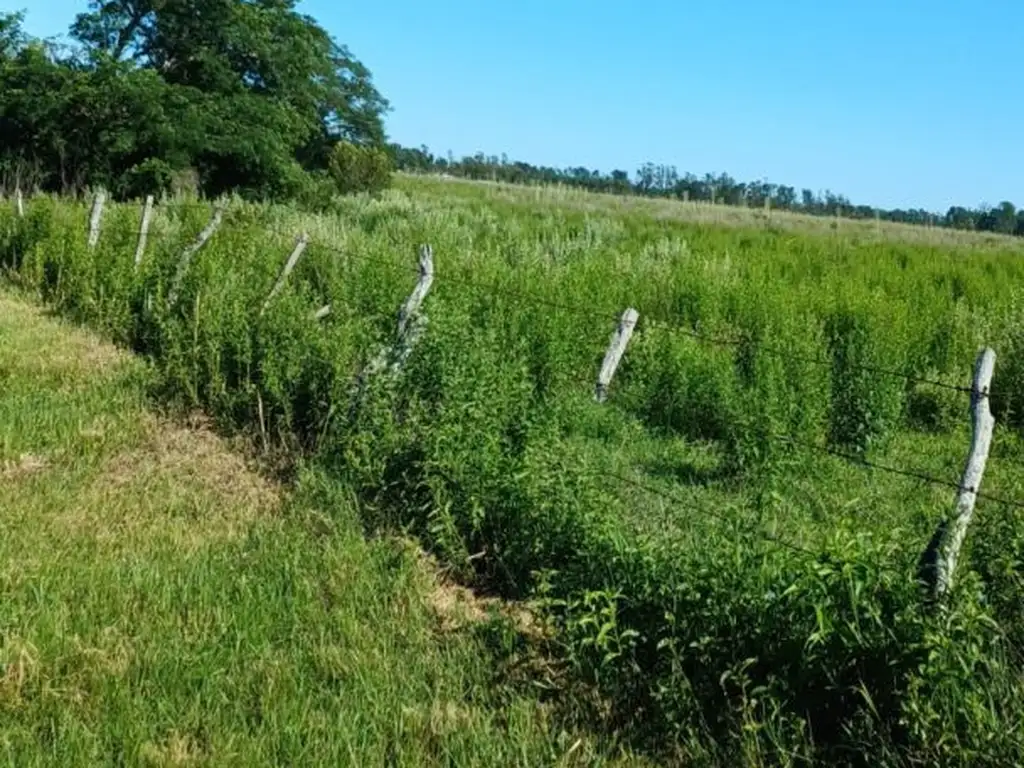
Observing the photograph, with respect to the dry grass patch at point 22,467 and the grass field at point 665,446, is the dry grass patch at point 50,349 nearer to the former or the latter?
the grass field at point 665,446

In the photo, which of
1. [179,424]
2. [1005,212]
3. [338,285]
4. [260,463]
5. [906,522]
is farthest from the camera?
[1005,212]

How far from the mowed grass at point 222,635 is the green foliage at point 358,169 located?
110 ft

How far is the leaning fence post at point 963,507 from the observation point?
389 cm

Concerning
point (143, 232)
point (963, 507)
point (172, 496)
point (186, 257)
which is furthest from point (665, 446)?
point (143, 232)

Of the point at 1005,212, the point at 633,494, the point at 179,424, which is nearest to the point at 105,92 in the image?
the point at 179,424

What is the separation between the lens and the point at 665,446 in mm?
8898

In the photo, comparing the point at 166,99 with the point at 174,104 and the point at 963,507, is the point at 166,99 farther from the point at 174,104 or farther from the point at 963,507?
the point at 963,507

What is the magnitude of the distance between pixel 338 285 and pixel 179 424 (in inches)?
174

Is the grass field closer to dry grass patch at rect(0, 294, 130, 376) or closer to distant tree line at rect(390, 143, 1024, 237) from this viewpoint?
dry grass patch at rect(0, 294, 130, 376)

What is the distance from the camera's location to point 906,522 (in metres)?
6.47

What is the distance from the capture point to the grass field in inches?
147

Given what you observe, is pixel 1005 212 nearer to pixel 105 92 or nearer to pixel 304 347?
pixel 105 92

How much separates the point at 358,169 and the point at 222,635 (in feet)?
121

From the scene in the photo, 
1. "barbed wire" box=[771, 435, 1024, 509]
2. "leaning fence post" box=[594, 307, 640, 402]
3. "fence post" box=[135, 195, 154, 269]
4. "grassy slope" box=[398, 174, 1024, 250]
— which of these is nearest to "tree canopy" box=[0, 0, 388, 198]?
"grassy slope" box=[398, 174, 1024, 250]
